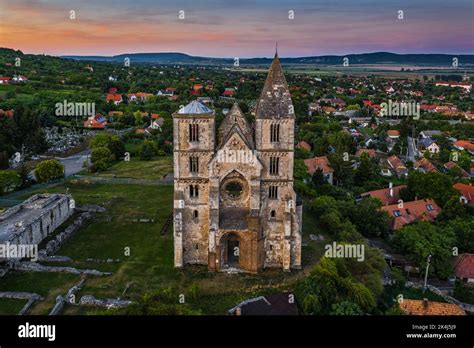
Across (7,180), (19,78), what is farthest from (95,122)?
(7,180)

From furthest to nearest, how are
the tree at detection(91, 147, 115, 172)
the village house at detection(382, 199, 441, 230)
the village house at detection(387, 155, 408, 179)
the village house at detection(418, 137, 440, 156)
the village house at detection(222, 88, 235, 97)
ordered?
the village house at detection(222, 88, 235, 97) < the village house at detection(418, 137, 440, 156) < the village house at detection(387, 155, 408, 179) < the tree at detection(91, 147, 115, 172) < the village house at detection(382, 199, 441, 230)

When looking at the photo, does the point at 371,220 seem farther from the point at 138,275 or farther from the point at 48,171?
the point at 48,171

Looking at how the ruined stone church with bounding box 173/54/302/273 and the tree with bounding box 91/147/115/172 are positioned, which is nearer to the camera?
the ruined stone church with bounding box 173/54/302/273

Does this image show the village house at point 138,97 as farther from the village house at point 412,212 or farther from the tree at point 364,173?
the village house at point 412,212

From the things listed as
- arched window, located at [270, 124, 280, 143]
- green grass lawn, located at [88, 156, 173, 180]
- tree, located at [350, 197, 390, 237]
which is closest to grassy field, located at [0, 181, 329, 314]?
Result: tree, located at [350, 197, 390, 237]

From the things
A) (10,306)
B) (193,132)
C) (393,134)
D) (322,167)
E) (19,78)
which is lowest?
(10,306)

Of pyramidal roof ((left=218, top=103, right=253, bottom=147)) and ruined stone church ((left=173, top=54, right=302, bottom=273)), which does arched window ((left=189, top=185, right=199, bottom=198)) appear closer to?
ruined stone church ((left=173, top=54, right=302, bottom=273))
